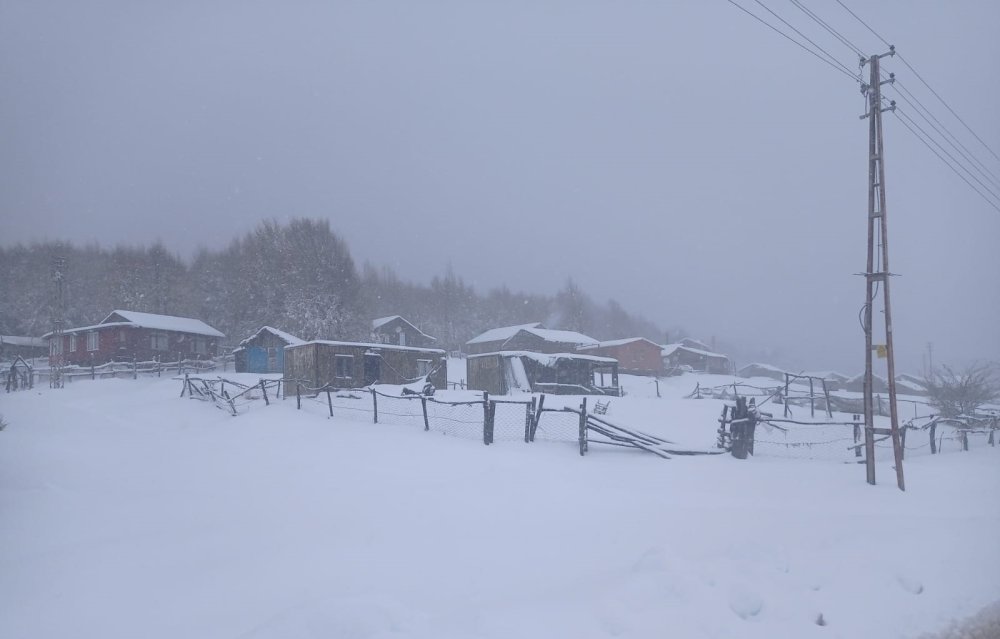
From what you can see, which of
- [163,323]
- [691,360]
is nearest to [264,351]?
[163,323]

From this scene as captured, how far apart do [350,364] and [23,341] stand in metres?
35.5

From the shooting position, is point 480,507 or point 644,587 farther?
→ point 480,507

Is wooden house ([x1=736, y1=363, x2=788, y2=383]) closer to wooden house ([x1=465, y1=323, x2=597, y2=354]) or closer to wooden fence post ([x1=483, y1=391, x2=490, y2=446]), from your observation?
wooden house ([x1=465, y1=323, x2=597, y2=354])

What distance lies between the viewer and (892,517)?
28.8ft

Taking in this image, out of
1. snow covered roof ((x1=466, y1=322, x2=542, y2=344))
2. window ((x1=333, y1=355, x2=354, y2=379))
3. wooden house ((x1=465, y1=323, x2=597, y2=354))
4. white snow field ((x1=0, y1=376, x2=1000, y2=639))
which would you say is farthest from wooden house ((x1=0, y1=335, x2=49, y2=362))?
white snow field ((x1=0, y1=376, x2=1000, y2=639))

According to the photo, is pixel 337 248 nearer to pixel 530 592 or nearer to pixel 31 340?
pixel 31 340

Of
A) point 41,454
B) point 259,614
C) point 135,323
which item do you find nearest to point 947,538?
point 259,614

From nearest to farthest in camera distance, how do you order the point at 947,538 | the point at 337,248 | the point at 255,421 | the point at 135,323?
the point at 947,538 → the point at 255,421 → the point at 135,323 → the point at 337,248

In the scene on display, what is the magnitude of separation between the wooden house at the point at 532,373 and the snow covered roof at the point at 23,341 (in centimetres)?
3708

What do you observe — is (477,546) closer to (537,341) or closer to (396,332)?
(537,341)

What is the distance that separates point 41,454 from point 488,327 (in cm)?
6989

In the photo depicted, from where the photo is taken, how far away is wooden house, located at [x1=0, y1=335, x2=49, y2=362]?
4588 cm

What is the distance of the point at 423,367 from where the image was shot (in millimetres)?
35781

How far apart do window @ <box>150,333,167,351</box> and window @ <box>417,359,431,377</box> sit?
23319 millimetres
